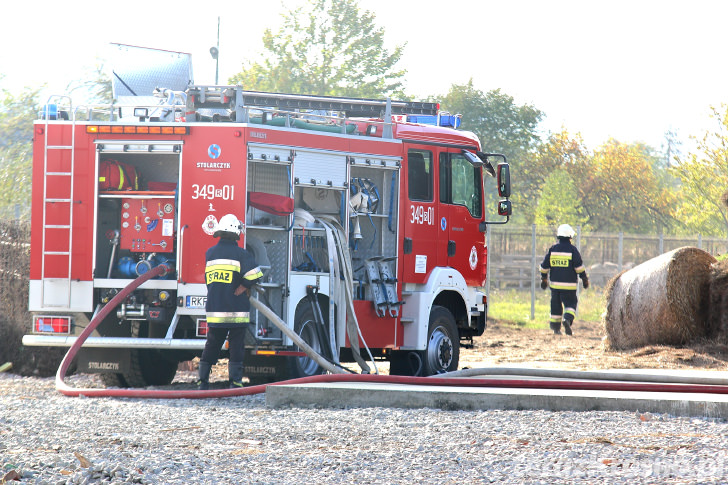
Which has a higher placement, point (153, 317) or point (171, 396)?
point (153, 317)

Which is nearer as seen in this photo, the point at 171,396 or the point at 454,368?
the point at 171,396

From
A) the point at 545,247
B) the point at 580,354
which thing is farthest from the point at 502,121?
the point at 580,354

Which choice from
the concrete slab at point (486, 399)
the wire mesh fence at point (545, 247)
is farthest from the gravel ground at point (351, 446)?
the wire mesh fence at point (545, 247)

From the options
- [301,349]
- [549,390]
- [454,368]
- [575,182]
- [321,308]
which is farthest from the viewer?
[575,182]

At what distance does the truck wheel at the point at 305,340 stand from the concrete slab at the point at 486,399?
1486 millimetres

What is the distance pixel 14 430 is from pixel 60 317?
319 centimetres

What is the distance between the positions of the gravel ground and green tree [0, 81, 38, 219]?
21992 mm

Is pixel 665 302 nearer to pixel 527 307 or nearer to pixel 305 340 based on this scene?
pixel 305 340

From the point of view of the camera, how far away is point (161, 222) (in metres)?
10.1

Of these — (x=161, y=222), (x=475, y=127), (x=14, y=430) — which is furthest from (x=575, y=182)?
(x=14, y=430)

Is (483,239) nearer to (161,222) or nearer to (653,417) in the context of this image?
(161,222)

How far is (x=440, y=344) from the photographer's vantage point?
1173 cm

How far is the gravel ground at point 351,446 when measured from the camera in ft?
17.8

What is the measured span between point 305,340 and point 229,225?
1.65 m
